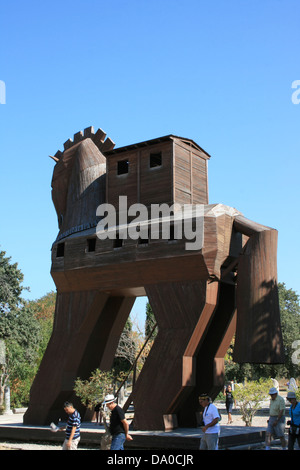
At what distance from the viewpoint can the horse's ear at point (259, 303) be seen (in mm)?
14414

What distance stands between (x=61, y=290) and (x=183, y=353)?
18.9 feet

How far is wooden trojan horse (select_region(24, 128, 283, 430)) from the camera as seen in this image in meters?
15.2

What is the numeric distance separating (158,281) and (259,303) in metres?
3.28

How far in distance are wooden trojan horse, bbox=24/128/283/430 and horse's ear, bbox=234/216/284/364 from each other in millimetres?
28

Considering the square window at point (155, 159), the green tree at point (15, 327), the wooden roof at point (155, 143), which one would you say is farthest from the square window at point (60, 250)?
the green tree at point (15, 327)

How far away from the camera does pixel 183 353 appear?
15.2 metres

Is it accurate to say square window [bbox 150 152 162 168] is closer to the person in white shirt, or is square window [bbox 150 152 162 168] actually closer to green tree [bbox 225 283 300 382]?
the person in white shirt

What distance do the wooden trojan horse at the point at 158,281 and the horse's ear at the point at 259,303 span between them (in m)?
0.03

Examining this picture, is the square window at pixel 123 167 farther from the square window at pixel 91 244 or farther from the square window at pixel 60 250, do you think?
the square window at pixel 60 250

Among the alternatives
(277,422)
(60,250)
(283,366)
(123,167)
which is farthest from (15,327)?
(277,422)

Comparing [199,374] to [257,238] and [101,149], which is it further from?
[101,149]

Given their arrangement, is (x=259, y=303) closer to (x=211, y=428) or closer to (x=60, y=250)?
(x=211, y=428)

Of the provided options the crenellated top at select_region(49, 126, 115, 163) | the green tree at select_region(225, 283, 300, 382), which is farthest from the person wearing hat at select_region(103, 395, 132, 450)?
the green tree at select_region(225, 283, 300, 382)
